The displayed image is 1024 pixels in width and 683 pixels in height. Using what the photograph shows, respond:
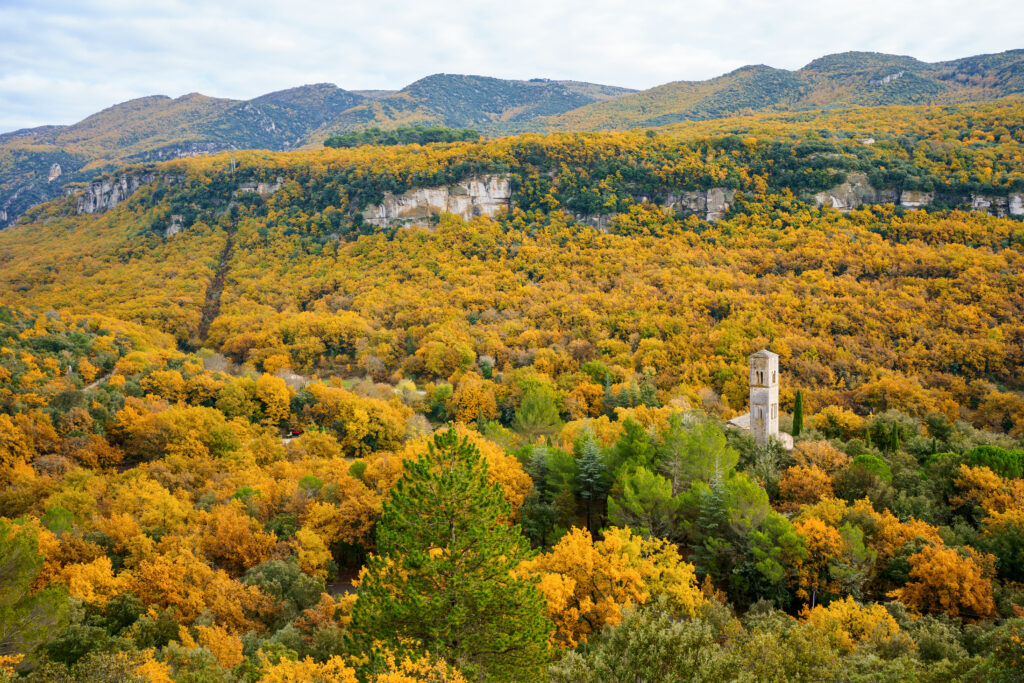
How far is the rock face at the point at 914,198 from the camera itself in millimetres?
62688

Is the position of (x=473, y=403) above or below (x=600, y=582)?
below

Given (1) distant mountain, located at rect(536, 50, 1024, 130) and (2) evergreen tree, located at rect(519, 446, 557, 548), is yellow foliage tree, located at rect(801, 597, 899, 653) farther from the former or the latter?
(1) distant mountain, located at rect(536, 50, 1024, 130)

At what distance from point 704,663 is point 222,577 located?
1686 cm

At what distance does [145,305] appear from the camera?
6259cm

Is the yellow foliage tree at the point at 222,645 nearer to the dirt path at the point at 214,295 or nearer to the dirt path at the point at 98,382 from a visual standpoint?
the dirt path at the point at 98,382

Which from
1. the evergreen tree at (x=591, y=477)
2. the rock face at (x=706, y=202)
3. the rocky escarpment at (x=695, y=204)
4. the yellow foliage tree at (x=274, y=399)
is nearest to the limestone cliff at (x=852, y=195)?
the rock face at (x=706, y=202)

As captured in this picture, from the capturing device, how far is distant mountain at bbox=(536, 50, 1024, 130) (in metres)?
108

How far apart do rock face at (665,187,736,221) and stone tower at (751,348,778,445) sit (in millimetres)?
47418

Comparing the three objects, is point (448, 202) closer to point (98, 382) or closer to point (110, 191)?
point (98, 382)

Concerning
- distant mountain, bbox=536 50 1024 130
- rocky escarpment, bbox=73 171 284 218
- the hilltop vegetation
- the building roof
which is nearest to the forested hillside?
rocky escarpment, bbox=73 171 284 218

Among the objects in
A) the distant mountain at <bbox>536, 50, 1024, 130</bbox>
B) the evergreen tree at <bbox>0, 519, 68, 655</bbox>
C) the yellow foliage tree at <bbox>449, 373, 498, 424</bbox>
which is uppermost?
the distant mountain at <bbox>536, 50, 1024, 130</bbox>

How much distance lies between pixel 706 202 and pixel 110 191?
298 feet

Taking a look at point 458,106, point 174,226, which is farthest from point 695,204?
point 458,106

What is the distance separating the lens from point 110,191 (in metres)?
92.2
